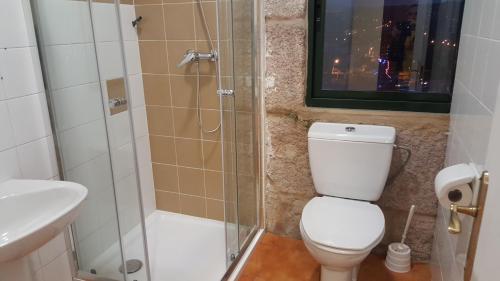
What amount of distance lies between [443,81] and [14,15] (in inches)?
78.6

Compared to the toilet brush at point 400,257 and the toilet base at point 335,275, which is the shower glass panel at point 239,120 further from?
the toilet brush at point 400,257

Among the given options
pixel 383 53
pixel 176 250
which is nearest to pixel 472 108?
pixel 383 53

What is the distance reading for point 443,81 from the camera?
73.5 inches

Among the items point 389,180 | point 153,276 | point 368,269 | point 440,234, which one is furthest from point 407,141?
point 153,276

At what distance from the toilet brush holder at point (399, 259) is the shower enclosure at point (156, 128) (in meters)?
0.83

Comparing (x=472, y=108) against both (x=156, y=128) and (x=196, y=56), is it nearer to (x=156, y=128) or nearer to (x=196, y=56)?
(x=196, y=56)

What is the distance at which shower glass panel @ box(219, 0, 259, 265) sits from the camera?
69.2 inches

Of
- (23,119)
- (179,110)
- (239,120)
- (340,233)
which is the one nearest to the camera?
(23,119)

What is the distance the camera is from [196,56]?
2.12m

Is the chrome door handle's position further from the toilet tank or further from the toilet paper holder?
the toilet paper holder

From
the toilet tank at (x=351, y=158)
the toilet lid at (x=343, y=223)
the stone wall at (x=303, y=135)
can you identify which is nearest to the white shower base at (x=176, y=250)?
the stone wall at (x=303, y=135)

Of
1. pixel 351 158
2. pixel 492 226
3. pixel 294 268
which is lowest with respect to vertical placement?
pixel 294 268

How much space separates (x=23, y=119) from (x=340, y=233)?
4.60 feet

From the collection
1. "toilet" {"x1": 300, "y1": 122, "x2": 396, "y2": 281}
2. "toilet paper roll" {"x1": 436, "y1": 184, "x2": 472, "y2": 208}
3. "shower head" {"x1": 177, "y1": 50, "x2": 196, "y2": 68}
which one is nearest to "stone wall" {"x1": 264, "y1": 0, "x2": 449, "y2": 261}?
"toilet" {"x1": 300, "y1": 122, "x2": 396, "y2": 281}
